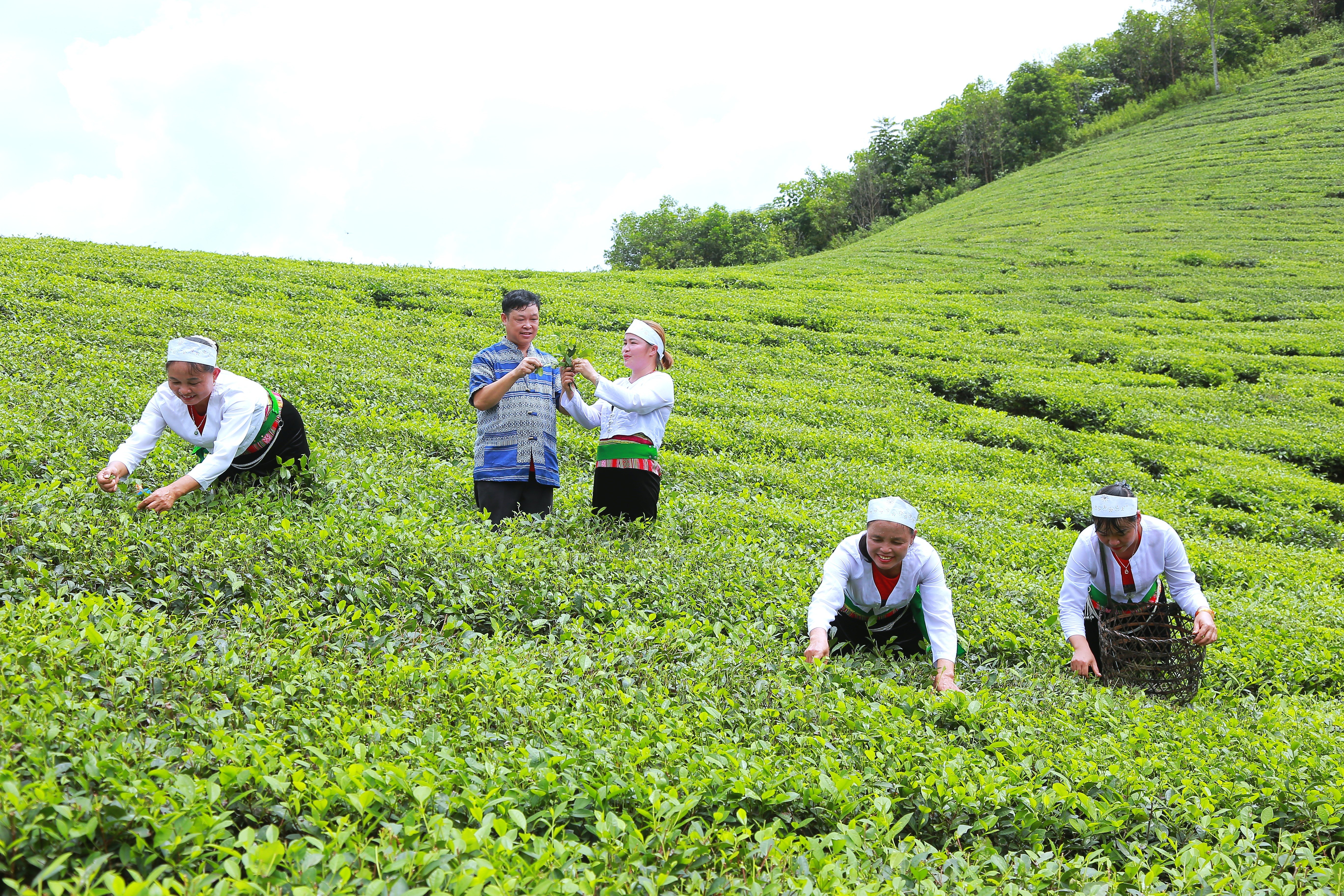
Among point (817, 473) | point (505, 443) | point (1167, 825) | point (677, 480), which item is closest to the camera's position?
point (1167, 825)

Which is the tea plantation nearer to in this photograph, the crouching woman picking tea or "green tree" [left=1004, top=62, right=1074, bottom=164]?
the crouching woman picking tea

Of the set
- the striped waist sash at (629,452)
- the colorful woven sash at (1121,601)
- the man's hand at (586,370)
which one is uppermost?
the man's hand at (586,370)

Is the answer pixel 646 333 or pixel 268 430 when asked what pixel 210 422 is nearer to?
pixel 268 430

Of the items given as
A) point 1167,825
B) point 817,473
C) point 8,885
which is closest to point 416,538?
point 8,885

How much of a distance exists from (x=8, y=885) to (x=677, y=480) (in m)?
8.54

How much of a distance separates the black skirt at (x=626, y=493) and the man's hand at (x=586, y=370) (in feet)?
2.67

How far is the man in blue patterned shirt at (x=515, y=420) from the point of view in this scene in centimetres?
652

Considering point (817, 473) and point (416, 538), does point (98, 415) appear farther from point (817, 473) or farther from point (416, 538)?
point (817, 473)

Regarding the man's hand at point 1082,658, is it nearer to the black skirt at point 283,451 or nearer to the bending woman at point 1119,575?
the bending woman at point 1119,575

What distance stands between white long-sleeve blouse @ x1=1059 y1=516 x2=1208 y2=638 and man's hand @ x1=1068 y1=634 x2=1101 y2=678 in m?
0.05

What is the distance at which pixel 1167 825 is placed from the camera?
3.73 metres

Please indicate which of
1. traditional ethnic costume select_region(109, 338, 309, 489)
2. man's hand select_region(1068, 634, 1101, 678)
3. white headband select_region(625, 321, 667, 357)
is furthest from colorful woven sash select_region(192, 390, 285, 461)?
man's hand select_region(1068, 634, 1101, 678)

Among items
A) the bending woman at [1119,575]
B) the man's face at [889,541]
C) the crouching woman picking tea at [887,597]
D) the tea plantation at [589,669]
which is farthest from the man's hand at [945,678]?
the bending woman at [1119,575]

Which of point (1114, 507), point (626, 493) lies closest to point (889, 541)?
point (1114, 507)
